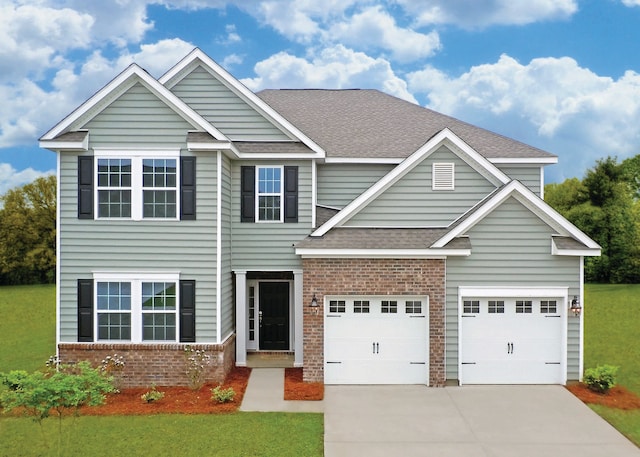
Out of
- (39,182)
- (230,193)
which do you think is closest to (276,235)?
(230,193)

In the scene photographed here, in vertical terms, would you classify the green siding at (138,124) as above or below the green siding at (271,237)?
above

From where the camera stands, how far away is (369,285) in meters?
13.0

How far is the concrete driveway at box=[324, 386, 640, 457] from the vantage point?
9.28m

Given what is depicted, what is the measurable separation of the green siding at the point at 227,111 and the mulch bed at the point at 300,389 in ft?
21.9

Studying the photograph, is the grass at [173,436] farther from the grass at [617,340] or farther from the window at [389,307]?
the grass at [617,340]

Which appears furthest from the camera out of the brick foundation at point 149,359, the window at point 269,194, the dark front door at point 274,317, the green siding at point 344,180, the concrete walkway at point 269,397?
the dark front door at point 274,317

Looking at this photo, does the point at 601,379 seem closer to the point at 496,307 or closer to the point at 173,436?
the point at 496,307

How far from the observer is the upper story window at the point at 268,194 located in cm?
1445

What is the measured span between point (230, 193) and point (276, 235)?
1.77 meters

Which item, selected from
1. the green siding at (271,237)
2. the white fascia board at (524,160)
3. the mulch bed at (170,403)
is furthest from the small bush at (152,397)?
the white fascia board at (524,160)

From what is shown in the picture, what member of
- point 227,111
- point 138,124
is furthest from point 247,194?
point 138,124

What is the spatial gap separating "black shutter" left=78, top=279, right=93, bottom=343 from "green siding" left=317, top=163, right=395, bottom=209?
708 cm

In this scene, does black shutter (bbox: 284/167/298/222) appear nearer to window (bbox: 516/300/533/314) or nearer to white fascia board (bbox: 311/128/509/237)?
white fascia board (bbox: 311/128/509/237)

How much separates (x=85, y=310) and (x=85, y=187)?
3.15m
